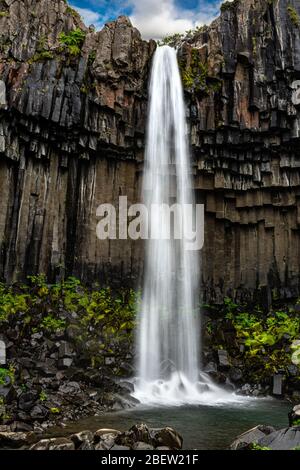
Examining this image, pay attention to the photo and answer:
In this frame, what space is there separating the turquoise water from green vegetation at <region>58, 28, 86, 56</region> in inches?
626

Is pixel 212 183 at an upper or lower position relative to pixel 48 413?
upper

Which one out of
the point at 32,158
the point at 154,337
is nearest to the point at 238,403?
the point at 154,337

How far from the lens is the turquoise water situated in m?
9.90

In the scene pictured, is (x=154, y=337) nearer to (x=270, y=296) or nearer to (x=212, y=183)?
(x=270, y=296)

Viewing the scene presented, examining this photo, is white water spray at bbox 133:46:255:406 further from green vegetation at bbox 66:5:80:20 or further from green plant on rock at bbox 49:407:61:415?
green plant on rock at bbox 49:407:61:415

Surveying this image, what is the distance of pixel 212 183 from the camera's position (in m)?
22.0

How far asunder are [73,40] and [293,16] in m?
10.9

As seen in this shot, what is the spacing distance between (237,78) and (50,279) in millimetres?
13149

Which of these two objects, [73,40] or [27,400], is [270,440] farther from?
[73,40]

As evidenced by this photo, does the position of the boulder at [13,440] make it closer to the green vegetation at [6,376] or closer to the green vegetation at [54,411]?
the green vegetation at [54,411]

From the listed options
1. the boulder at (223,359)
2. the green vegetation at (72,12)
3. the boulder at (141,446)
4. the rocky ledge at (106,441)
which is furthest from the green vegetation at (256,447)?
the green vegetation at (72,12)

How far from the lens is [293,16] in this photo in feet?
71.2

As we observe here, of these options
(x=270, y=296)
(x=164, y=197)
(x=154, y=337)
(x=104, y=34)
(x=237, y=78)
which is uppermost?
(x=104, y=34)
